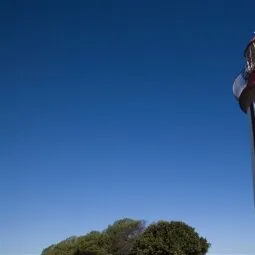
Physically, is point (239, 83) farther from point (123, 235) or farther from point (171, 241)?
point (123, 235)

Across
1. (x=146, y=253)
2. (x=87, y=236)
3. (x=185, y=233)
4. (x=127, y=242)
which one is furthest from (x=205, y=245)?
(x=87, y=236)

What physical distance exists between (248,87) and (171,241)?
145ft

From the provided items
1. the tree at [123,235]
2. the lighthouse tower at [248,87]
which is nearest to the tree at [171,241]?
the tree at [123,235]

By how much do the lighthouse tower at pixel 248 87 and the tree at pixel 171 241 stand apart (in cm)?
4188

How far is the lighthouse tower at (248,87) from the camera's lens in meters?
20.7

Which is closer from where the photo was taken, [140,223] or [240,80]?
[240,80]

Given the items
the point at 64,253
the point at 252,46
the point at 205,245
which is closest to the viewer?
the point at 252,46

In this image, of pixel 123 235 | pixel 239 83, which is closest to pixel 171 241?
pixel 123 235

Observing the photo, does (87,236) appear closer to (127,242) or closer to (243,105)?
(127,242)

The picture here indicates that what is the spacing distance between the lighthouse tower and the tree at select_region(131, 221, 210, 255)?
4188 cm

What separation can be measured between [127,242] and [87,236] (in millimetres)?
9799

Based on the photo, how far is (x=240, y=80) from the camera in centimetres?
2152

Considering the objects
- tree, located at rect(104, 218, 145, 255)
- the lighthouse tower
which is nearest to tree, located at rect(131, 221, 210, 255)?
tree, located at rect(104, 218, 145, 255)

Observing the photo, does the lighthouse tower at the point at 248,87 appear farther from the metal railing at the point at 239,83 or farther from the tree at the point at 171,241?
the tree at the point at 171,241
